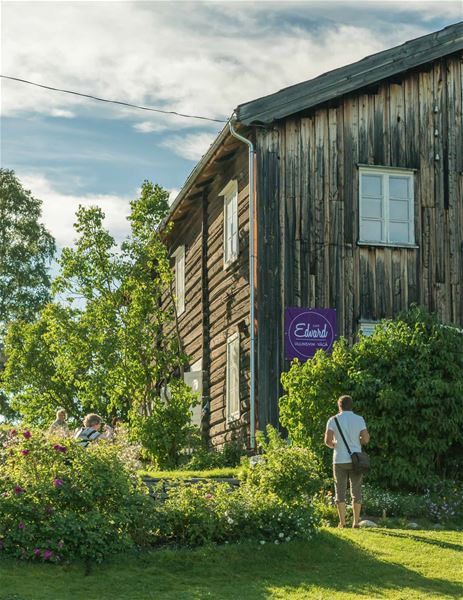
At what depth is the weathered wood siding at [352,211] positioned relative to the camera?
62.7 ft

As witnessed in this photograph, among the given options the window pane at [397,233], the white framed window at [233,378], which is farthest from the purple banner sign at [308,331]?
the window pane at [397,233]

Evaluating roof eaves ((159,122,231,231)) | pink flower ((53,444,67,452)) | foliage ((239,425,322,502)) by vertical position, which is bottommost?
foliage ((239,425,322,502))

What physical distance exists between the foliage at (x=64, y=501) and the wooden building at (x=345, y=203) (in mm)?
6759

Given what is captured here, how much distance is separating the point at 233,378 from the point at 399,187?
15.7 ft

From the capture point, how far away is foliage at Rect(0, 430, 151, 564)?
1127 centimetres

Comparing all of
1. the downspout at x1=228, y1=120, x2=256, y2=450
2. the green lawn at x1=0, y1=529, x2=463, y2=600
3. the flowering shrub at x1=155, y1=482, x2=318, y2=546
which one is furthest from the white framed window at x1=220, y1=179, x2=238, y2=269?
the green lawn at x1=0, y1=529, x2=463, y2=600

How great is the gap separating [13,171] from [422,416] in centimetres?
2496

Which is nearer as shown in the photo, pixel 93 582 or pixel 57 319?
pixel 93 582

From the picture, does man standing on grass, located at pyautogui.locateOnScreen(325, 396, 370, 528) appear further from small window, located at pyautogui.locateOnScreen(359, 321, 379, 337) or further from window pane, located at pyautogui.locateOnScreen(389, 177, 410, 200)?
window pane, located at pyautogui.locateOnScreen(389, 177, 410, 200)

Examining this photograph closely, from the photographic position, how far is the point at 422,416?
52.5ft

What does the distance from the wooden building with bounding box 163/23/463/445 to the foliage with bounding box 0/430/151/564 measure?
6.76 m

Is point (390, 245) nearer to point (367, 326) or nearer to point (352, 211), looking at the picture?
point (352, 211)

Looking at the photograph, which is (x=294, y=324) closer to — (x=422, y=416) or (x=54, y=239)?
(x=422, y=416)

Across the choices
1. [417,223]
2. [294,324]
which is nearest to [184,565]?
[294,324]
